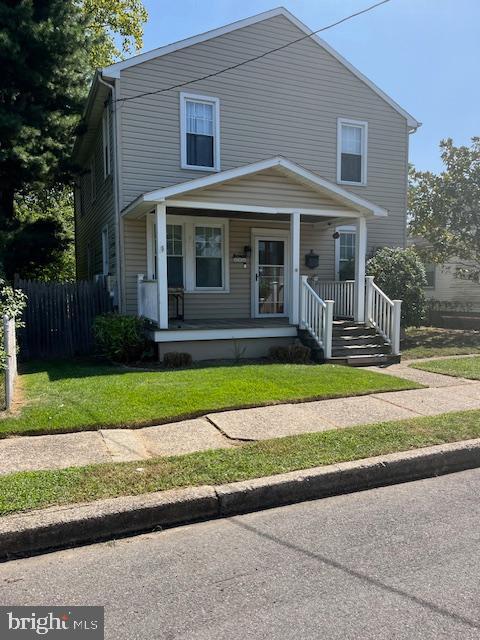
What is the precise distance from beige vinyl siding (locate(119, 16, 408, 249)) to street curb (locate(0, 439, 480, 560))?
8720mm

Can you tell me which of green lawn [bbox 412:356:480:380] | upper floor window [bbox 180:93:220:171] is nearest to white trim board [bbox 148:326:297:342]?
green lawn [bbox 412:356:480:380]

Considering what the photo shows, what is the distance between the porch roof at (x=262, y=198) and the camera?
9414 mm

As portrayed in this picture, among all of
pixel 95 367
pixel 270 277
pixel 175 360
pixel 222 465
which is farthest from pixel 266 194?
pixel 222 465

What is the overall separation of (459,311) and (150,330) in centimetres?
1596

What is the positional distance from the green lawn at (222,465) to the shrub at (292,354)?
4.27 metres

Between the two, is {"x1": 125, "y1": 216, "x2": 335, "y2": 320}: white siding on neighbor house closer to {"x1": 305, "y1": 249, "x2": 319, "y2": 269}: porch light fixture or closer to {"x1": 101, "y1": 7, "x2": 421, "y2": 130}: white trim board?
{"x1": 305, "y1": 249, "x2": 319, "y2": 269}: porch light fixture

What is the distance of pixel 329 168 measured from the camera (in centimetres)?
1332

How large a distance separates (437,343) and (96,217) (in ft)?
33.6

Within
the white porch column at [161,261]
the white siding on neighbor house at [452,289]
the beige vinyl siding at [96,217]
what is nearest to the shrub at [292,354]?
the white porch column at [161,261]

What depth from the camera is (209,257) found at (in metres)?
12.2

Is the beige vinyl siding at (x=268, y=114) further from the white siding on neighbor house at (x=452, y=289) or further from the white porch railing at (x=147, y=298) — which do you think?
the white siding on neighbor house at (x=452, y=289)

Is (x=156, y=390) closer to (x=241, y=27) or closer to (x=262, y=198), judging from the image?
(x=262, y=198)

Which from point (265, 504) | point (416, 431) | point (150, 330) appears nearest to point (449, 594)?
point (265, 504)

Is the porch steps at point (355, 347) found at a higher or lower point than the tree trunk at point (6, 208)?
lower
